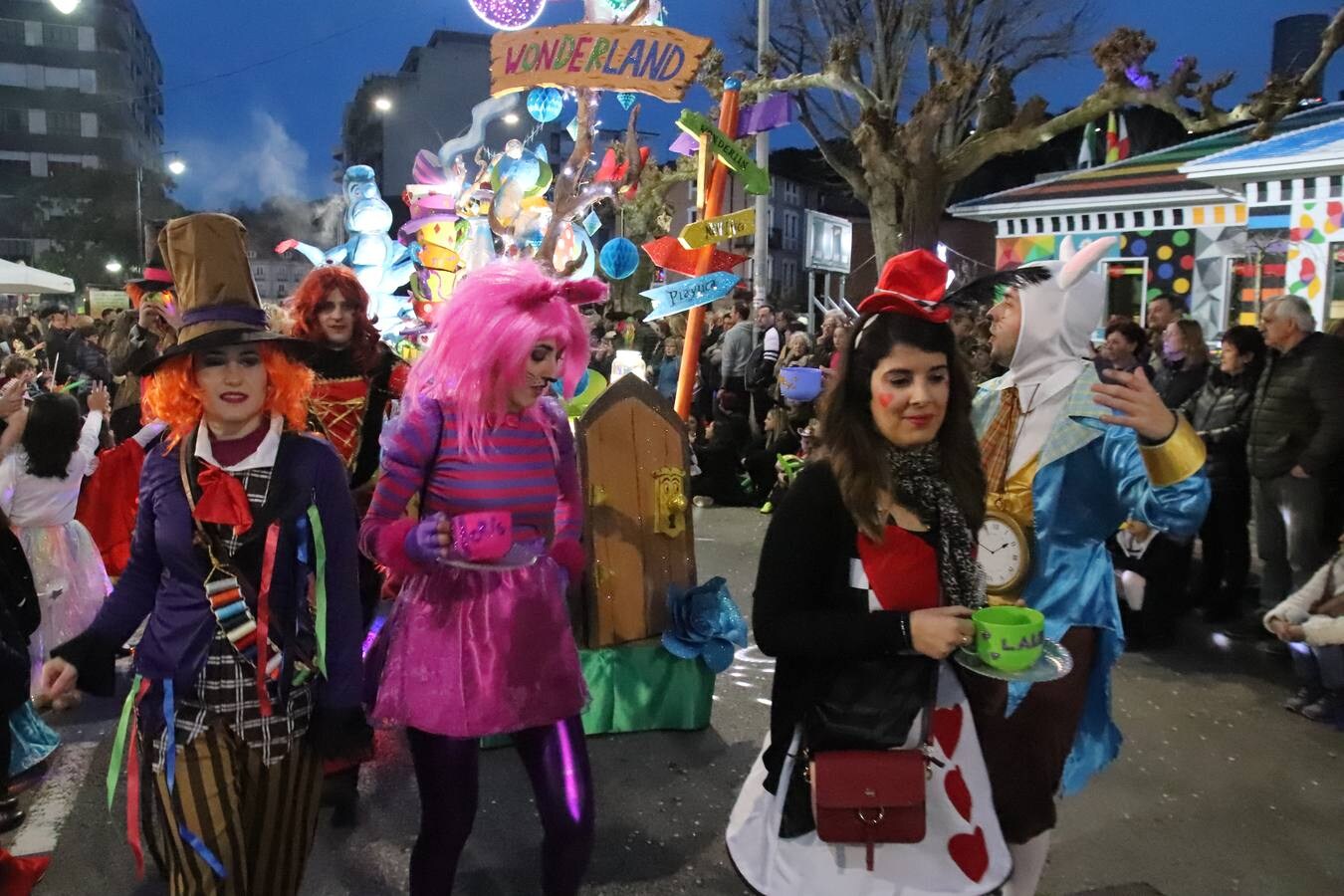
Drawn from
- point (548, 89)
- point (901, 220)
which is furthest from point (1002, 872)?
point (901, 220)

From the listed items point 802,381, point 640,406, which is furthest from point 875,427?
point 802,381

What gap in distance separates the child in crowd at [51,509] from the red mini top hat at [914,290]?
398 cm

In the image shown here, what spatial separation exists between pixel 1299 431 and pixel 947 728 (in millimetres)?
4548

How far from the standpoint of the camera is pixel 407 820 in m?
3.66

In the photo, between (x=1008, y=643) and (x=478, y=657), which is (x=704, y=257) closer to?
Answer: (x=478, y=657)

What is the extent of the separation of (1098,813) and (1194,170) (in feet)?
27.8

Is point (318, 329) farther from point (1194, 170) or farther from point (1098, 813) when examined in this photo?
point (1194, 170)

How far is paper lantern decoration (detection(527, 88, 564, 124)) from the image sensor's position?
738 cm

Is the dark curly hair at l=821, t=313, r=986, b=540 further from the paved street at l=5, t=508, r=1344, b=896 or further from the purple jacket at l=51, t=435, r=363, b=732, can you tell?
the paved street at l=5, t=508, r=1344, b=896

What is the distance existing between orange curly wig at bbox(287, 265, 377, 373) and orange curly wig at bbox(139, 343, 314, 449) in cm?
153

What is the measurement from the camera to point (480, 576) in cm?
257

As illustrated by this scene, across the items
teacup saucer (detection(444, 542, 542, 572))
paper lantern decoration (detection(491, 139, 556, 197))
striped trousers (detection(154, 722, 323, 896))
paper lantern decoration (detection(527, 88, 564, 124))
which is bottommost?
striped trousers (detection(154, 722, 323, 896))

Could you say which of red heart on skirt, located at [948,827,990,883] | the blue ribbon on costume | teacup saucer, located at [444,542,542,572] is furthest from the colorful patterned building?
the blue ribbon on costume

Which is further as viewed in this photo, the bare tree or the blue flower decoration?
the bare tree
